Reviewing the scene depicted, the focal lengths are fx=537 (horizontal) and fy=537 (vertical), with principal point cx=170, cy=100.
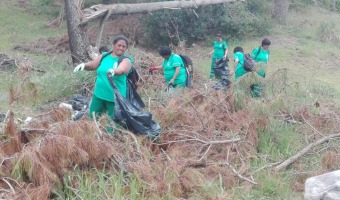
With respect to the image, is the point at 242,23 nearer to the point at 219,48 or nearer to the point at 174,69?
the point at 219,48

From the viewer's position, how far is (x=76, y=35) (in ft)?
35.4

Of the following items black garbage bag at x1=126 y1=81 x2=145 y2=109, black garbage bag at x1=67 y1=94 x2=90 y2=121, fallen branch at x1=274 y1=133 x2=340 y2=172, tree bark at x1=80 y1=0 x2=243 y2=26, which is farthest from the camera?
tree bark at x1=80 y1=0 x2=243 y2=26

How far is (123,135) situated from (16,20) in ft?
45.5

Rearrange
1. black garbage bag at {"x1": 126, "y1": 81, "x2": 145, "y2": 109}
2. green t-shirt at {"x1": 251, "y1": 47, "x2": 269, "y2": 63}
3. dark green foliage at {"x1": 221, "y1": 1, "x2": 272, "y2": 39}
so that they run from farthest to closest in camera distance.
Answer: dark green foliage at {"x1": 221, "y1": 1, "x2": 272, "y2": 39} < green t-shirt at {"x1": 251, "y1": 47, "x2": 269, "y2": 63} < black garbage bag at {"x1": 126, "y1": 81, "x2": 145, "y2": 109}

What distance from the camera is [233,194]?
467 cm

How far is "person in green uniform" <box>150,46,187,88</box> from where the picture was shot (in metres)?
7.71

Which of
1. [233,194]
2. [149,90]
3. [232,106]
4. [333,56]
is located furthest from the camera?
[333,56]

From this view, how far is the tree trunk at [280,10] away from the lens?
18.9 m

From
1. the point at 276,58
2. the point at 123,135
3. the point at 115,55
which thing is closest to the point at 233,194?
the point at 123,135

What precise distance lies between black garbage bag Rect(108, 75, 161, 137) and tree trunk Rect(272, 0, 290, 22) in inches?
570

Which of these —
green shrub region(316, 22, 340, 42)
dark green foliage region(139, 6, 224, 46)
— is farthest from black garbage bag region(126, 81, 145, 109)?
green shrub region(316, 22, 340, 42)

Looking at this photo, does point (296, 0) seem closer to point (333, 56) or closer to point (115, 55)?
point (333, 56)

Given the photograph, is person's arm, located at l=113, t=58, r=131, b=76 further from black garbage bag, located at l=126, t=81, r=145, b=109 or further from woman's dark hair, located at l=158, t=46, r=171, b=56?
woman's dark hair, located at l=158, t=46, r=171, b=56

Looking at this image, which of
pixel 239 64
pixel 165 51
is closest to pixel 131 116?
pixel 165 51
